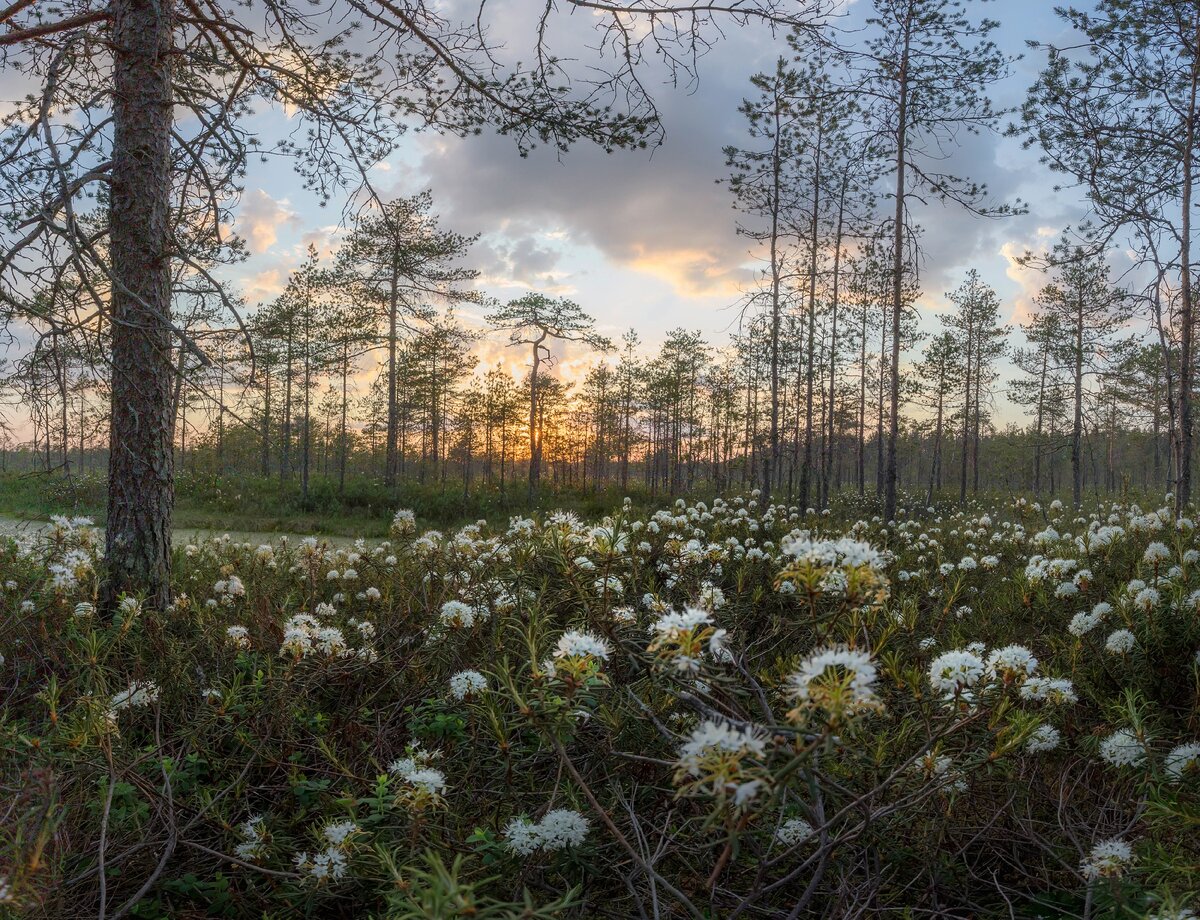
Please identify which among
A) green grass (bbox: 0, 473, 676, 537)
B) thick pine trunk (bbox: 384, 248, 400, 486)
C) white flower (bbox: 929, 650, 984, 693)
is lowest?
green grass (bbox: 0, 473, 676, 537)

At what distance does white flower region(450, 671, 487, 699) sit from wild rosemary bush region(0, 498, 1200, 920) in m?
0.01

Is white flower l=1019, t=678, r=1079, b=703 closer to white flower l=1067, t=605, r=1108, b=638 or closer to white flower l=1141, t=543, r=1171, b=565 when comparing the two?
white flower l=1067, t=605, r=1108, b=638

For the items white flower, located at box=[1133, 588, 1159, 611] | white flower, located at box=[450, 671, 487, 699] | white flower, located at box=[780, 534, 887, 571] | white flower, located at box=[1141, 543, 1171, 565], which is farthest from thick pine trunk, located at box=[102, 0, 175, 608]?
white flower, located at box=[1141, 543, 1171, 565]

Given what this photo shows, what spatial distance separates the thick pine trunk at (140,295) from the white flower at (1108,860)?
5773 millimetres

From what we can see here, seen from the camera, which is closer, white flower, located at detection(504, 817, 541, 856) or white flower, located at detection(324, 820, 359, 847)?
white flower, located at detection(504, 817, 541, 856)

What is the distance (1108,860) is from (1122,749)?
0.66 meters

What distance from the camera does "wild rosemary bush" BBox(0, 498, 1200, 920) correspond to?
127cm

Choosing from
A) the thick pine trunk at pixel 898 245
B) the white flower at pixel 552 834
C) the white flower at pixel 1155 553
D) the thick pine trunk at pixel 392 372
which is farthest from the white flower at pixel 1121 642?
the thick pine trunk at pixel 392 372

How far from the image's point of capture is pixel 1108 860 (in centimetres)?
163

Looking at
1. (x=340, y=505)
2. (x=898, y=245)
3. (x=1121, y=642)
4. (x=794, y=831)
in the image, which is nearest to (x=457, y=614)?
(x=794, y=831)

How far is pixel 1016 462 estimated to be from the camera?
58.3m

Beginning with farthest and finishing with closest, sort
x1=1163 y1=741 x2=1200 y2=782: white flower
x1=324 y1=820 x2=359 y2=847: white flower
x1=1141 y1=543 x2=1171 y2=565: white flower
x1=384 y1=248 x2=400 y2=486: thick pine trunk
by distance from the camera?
x1=384 y1=248 x2=400 y2=486: thick pine trunk
x1=1141 y1=543 x2=1171 y2=565: white flower
x1=1163 y1=741 x2=1200 y2=782: white flower
x1=324 y1=820 x2=359 y2=847: white flower

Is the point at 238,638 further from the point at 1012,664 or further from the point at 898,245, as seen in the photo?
the point at 898,245

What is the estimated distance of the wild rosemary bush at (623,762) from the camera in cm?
127
